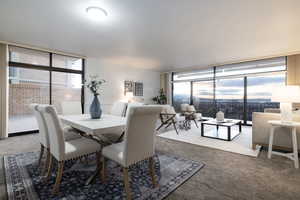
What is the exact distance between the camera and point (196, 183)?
70.1 inches

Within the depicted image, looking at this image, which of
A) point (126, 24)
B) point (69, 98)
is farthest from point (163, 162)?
point (69, 98)

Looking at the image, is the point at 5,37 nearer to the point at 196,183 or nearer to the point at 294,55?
the point at 196,183

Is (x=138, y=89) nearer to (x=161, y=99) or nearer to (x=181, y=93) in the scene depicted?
(x=161, y=99)

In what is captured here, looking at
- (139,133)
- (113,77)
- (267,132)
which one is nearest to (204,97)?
(267,132)

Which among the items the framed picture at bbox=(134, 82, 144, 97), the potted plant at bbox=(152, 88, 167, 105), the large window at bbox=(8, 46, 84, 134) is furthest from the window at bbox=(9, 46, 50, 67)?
the potted plant at bbox=(152, 88, 167, 105)

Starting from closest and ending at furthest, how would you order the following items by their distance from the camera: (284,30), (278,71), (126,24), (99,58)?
(126,24), (284,30), (278,71), (99,58)

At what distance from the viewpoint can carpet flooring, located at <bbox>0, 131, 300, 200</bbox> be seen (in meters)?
1.57

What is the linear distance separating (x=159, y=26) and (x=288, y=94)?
247cm

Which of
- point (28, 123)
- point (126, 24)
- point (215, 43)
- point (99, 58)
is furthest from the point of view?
point (99, 58)

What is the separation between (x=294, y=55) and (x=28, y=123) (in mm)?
7969

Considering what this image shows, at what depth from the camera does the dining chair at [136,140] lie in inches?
55.9

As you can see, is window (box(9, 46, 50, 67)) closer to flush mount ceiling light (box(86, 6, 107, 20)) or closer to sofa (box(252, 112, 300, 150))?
flush mount ceiling light (box(86, 6, 107, 20))

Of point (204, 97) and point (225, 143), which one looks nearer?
point (225, 143)

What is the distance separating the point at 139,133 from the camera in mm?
1521
